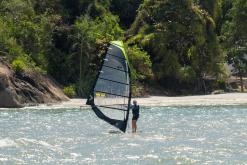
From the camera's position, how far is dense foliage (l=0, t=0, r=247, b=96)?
174ft

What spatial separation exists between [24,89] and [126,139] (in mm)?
20296

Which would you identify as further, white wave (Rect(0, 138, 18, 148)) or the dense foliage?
the dense foliage

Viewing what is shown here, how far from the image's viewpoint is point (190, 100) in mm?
49656

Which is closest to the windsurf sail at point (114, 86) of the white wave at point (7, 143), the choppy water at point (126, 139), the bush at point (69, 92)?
the choppy water at point (126, 139)

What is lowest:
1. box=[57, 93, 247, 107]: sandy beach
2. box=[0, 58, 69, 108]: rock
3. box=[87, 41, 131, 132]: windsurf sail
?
box=[57, 93, 247, 107]: sandy beach

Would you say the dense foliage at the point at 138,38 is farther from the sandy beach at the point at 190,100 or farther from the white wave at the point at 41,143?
the white wave at the point at 41,143

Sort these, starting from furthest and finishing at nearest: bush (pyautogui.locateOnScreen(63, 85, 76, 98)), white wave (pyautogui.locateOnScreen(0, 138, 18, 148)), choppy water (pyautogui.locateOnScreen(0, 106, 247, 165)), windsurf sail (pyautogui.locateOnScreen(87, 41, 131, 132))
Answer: bush (pyautogui.locateOnScreen(63, 85, 76, 98)) < windsurf sail (pyautogui.locateOnScreen(87, 41, 131, 132)) < white wave (pyautogui.locateOnScreen(0, 138, 18, 148)) < choppy water (pyautogui.locateOnScreen(0, 106, 247, 165))

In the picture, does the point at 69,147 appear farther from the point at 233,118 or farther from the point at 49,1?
the point at 49,1

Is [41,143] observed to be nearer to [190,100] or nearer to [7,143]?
[7,143]

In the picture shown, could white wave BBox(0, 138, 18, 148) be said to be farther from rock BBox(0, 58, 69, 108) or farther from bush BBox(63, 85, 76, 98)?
bush BBox(63, 85, 76, 98)

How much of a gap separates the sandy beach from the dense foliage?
3.35 metres

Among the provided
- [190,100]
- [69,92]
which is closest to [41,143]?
[190,100]

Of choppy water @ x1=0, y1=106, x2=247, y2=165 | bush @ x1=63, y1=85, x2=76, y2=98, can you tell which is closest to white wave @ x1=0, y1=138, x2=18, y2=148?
choppy water @ x1=0, y1=106, x2=247, y2=165

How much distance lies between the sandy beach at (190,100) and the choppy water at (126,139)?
6353 mm
